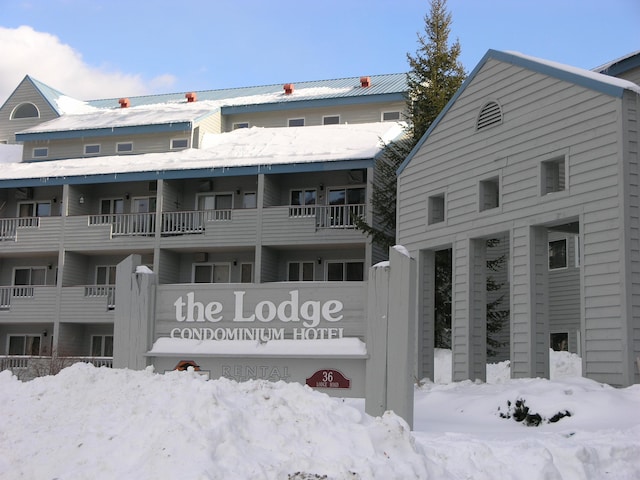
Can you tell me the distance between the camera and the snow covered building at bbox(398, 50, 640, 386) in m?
12.7

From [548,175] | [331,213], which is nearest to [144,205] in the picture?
[331,213]

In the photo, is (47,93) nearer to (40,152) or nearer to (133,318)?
(40,152)

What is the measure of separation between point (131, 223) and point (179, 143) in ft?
15.7

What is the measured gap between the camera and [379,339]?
8969 millimetres

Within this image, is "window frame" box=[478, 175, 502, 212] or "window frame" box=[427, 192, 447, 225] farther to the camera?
"window frame" box=[427, 192, 447, 225]

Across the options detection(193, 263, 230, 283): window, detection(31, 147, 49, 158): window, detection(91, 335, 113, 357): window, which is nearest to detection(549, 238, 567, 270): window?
detection(193, 263, 230, 283): window

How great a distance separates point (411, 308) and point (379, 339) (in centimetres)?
52

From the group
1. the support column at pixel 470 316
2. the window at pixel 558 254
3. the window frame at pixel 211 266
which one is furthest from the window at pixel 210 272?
the support column at pixel 470 316

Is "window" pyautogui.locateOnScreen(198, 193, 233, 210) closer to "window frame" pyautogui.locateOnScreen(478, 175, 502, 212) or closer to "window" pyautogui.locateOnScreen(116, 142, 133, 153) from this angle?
"window" pyautogui.locateOnScreen(116, 142, 133, 153)

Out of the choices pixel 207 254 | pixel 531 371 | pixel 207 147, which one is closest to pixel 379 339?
pixel 531 371

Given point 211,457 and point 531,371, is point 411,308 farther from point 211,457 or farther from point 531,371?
point 531,371

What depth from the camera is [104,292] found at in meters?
29.7

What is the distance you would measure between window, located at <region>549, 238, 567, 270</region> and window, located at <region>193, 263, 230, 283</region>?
12.0 m

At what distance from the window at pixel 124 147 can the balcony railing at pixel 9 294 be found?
23.5 ft
